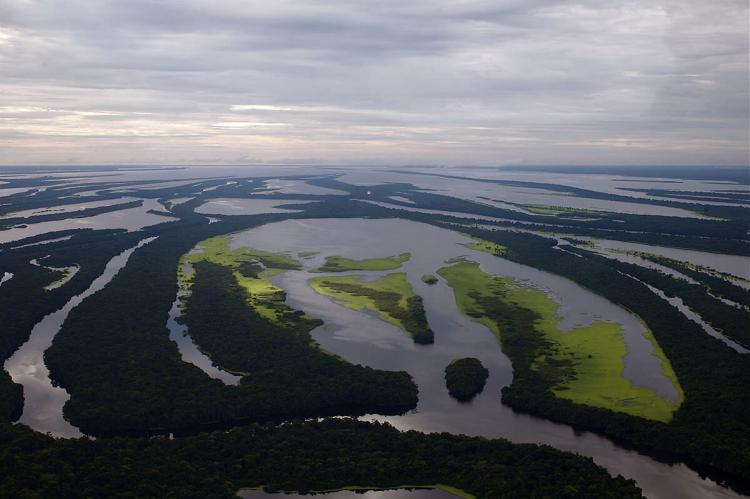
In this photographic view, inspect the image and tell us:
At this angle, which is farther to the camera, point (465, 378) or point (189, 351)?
point (189, 351)

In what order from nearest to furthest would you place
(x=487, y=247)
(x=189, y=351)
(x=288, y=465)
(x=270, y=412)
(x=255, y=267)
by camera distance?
1. (x=288, y=465)
2. (x=270, y=412)
3. (x=189, y=351)
4. (x=255, y=267)
5. (x=487, y=247)

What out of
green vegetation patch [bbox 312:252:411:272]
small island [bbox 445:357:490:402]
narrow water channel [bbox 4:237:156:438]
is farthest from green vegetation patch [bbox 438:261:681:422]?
narrow water channel [bbox 4:237:156:438]

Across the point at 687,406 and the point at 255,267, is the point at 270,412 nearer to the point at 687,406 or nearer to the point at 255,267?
the point at 687,406

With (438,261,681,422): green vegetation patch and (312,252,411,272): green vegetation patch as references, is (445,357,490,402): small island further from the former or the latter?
(312,252,411,272): green vegetation patch

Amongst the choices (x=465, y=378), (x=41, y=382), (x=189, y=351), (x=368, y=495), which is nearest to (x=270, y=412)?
(x=368, y=495)

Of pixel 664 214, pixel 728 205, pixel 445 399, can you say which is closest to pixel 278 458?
pixel 445 399
